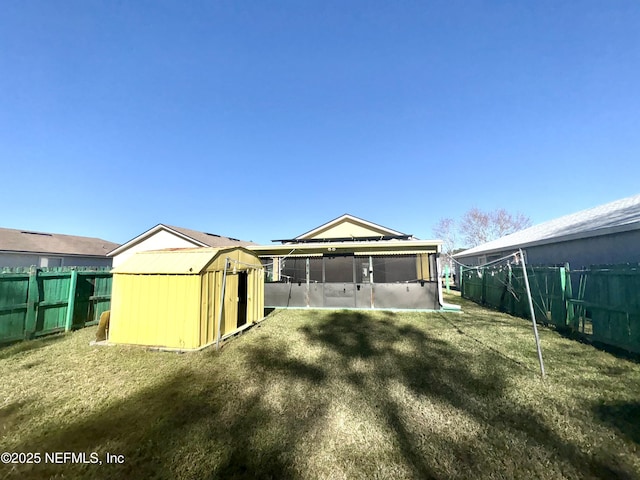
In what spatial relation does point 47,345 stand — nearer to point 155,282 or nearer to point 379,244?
point 155,282

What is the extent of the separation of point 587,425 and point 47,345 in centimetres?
1099

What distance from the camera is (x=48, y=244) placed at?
21.6 metres

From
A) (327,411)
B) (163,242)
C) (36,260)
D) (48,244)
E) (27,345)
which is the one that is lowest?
(327,411)

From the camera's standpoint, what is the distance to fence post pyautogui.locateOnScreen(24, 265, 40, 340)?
286 inches

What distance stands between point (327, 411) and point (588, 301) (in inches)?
302

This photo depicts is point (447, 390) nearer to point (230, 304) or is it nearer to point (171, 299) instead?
point (230, 304)

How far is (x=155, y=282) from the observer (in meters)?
6.69

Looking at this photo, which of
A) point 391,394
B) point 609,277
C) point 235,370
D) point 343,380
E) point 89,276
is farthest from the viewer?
point 89,276

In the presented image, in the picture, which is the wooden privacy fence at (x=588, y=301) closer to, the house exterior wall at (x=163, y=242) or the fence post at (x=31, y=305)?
the fence post at (x=31, y=305)

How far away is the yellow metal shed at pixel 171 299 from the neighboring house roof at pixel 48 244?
65.4ft

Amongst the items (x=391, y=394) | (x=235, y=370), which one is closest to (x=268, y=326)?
(x=235, y=370)

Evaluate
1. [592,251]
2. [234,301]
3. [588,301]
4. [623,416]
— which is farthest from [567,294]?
[234,301]

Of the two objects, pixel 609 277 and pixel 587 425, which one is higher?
pixel 609 277

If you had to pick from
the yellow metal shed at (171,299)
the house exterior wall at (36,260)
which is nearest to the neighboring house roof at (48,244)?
the house exterior wall at (36,260)
